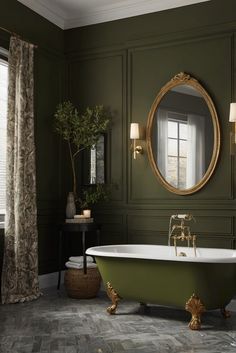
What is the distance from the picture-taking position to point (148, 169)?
560cm

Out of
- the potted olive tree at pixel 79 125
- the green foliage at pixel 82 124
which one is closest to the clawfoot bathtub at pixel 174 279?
the potted olive tree at pixel 79 125

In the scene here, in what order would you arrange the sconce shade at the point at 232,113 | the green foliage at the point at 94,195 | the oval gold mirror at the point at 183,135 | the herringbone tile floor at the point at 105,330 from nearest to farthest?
the herringbone tile floor at the point at 105,330
the sconce shade at the point at 232,113
the oval gold mirror at the point at 183,135
the green foliage at the point at 94,195

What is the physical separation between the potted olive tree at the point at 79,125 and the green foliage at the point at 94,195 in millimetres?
108

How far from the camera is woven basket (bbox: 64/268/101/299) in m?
5.20

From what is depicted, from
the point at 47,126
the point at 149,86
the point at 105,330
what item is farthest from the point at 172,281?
the point at 47,126

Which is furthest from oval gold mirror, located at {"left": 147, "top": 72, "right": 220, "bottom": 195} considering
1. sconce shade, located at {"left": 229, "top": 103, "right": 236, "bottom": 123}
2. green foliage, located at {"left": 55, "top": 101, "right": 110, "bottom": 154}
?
green foliage, located at {"left": 55, "top": 101, "right": 110, "bottom": 154}

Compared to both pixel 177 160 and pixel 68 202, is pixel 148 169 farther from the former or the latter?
pixel 68 202

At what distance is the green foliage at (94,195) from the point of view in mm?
5660

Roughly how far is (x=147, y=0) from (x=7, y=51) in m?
1.65

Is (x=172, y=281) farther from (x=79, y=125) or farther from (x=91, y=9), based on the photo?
(x=91, y=9)

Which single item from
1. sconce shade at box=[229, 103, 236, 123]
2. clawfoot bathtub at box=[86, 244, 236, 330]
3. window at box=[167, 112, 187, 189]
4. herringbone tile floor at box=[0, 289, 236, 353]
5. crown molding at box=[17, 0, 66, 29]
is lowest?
herringbone tile floor at box=[0, 289, 236, 353]

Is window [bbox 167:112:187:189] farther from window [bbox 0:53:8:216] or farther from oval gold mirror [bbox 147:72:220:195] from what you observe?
window [bbox 0:53:8:216]

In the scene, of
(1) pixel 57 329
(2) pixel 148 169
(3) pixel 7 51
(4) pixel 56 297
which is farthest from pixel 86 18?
(1) pixel 57 329

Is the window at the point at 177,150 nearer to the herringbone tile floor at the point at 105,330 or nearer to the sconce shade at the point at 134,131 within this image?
the sconce shade at the point at 134,131
